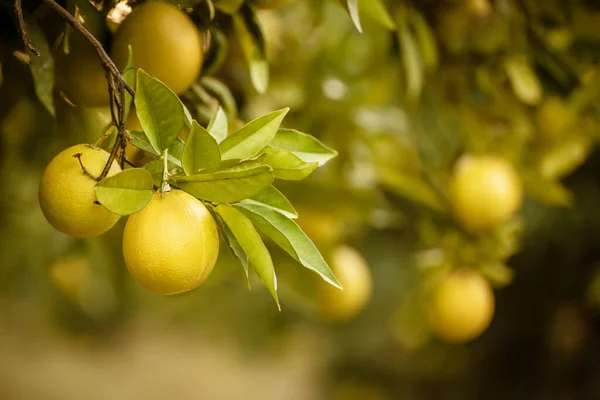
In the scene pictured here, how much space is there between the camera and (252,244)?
0.45m

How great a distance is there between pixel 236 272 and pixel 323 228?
0.16 meters

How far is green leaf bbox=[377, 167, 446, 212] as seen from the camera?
1.00 meters

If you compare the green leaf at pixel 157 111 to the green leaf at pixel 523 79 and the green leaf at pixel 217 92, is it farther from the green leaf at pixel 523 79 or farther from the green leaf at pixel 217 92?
the green leaf at pixel 523 79

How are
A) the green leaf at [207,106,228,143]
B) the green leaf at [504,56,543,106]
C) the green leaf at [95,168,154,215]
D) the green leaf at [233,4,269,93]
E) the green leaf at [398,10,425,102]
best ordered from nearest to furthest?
the green leaf at [95,168,154,215] → the green leaf at [207,106,228,143] → the green leaf at [233,4,269,93] → the green leaf at [398,10,425,102] → the green leaf at [504,56,543,106]

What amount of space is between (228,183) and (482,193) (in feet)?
2.07

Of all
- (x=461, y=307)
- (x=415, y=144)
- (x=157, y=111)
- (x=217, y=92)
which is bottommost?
(x=461, y=307)

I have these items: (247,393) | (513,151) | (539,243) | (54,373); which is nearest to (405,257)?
(539,243)

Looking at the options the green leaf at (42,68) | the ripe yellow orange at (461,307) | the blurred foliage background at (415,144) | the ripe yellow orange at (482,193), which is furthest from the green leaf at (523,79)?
the green leaf at (42,68)

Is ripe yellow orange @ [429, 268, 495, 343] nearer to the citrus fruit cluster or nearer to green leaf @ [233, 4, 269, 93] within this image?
green leaf @ [233, 4, 269, 93]

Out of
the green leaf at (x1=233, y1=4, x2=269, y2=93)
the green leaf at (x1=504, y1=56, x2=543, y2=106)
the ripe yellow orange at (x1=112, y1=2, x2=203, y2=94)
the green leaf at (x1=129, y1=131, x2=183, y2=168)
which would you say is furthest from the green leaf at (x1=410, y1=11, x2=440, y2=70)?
the green leaf at (x1=129, y1=131, x2=183, y2=168)

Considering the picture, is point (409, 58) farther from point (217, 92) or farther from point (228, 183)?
point (228, 183)

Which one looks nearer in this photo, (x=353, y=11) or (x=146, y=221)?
(x=146, y=221)

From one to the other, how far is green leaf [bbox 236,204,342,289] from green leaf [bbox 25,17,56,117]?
0.70ft

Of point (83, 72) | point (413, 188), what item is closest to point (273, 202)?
point (83, 72)
